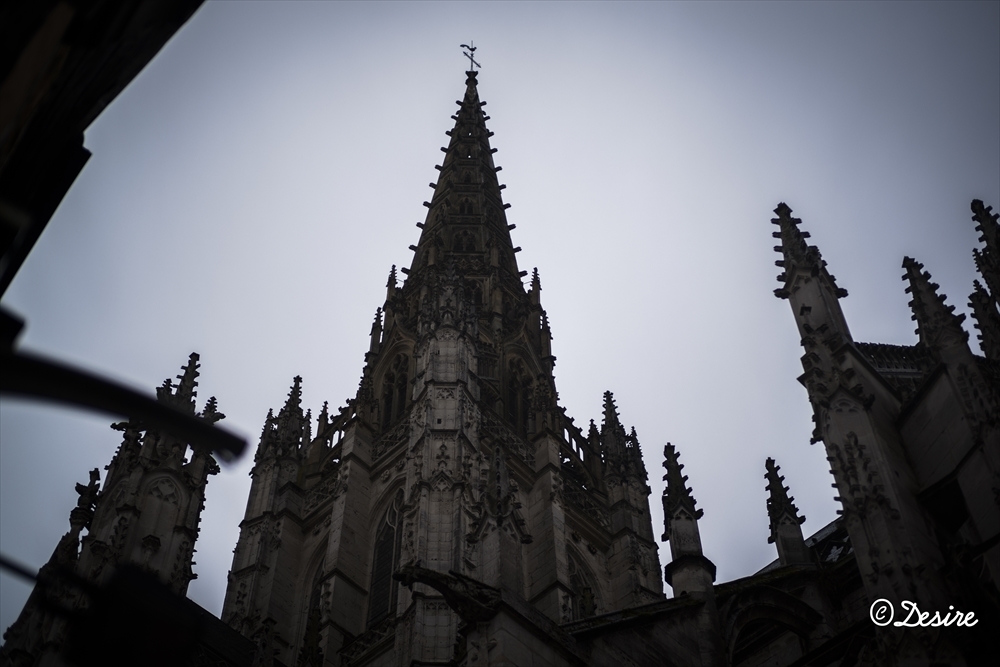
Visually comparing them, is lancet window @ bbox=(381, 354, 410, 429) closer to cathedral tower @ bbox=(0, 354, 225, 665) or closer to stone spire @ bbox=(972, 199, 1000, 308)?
cathedral tower @ bbox=(0, 354, 225, 665)

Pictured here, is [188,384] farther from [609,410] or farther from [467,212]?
[467,212]

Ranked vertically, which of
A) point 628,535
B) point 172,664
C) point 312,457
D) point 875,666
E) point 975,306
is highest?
point 312,457

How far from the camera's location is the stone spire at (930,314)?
1334 centimetres

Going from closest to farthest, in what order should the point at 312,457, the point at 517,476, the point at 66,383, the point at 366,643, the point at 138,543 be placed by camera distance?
1. the point at 66,383
2. the point at 138,543
3. the point at 366,643
4. the point at 517,476
5. the point at 312,457

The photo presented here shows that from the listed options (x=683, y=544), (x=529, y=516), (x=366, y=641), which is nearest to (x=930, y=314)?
(x=683, y=544)

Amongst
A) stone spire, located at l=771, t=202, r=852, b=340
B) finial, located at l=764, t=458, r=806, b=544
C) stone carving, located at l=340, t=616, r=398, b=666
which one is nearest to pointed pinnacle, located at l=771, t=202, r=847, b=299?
stone spire, located at l=771, t=202, r=852, b=340

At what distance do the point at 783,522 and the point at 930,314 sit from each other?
6.87m

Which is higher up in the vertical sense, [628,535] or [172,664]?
[628,535]

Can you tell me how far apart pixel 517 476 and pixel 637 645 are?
15.0 metres

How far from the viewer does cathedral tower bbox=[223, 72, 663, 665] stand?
22.5 meters

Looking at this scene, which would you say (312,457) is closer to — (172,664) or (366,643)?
(366,643)

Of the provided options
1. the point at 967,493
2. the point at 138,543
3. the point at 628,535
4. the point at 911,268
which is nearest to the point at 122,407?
the point at 967,493

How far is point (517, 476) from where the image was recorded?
29.6 meters

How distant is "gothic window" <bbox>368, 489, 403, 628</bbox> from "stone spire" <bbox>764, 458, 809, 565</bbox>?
9.42 m
